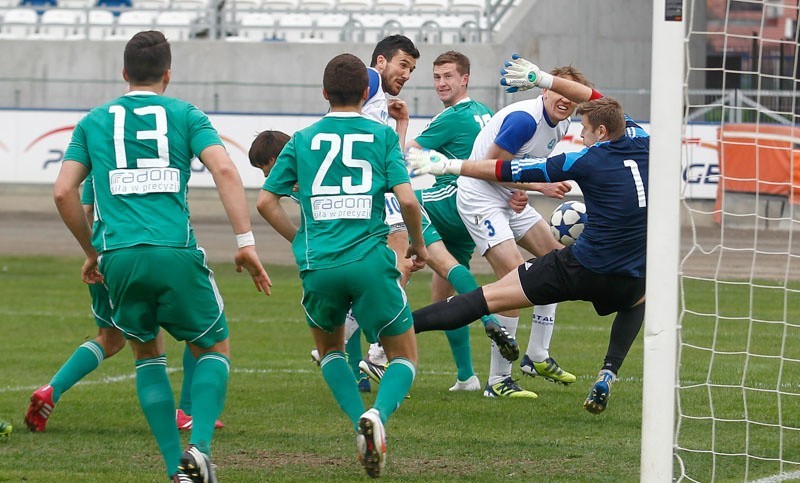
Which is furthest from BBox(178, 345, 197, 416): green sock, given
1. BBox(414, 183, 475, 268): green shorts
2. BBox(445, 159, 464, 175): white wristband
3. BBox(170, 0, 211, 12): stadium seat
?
BBox(170, 0, 211, 12): stadium seat

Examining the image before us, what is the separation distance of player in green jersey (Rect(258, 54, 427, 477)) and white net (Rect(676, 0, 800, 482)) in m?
1.39

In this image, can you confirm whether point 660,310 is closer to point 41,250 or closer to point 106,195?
point 106,195

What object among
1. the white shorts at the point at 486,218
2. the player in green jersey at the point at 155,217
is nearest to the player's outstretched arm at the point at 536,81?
the white shorts at the point at 486,218

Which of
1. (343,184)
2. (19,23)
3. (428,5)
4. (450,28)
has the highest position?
(428,5)

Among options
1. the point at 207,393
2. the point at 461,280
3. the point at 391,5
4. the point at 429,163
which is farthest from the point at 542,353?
the point at 391,5

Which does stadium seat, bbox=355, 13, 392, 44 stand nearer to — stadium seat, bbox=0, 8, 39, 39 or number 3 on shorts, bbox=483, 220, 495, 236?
stadium seat, bbox=0, 8, 39, 39

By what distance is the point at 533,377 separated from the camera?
9227 millimetres

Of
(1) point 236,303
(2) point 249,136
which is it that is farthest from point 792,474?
(2) point 249,136

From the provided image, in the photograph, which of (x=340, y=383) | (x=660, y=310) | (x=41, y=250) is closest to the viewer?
(x=660, y=310)

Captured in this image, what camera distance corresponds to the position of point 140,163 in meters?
5.40

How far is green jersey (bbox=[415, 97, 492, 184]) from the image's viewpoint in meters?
9.00

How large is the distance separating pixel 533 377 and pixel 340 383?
3.33m

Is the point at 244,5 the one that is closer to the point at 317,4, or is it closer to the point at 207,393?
the point at 317,4

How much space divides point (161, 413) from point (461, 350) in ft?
11.6
